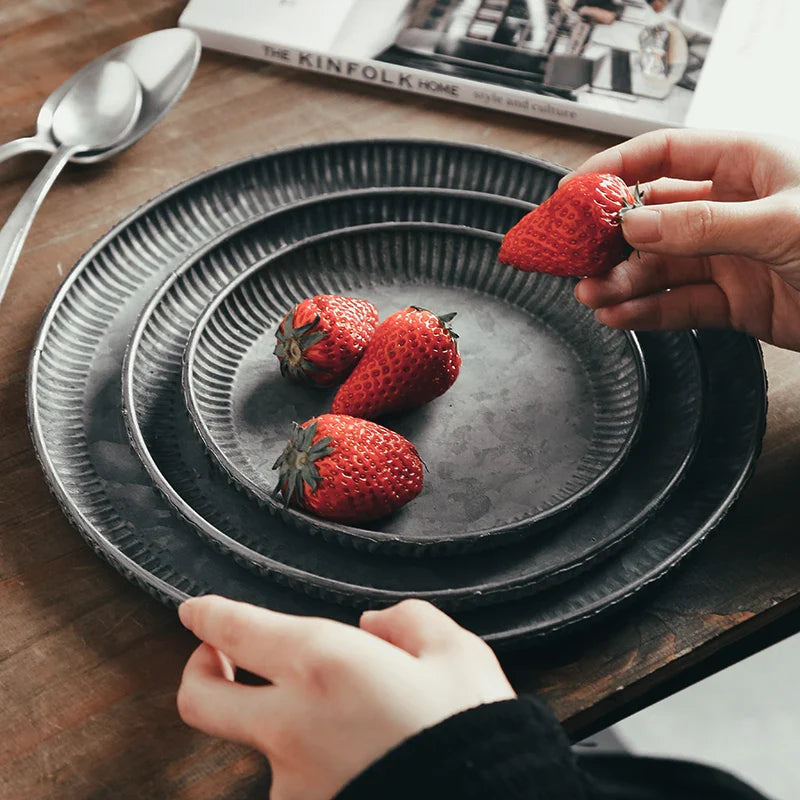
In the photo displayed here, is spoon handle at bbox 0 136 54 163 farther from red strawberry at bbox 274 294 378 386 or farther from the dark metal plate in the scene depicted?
red strawberry at bbox 274 294 378 386

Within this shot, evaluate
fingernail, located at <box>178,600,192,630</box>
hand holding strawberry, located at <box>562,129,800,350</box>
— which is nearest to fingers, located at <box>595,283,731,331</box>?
hand holding strawberry, located at <box>562,129,800,350</box>

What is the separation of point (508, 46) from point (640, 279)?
0.43 metres

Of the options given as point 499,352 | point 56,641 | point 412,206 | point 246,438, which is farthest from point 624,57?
point 56,641

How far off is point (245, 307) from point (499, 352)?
0.74ft

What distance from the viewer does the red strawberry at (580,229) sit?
69cm

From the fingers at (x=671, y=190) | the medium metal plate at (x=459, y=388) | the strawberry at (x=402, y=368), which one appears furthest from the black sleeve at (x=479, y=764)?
the fingers at (x=671, y=190)

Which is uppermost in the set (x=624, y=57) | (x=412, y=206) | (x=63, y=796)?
(x=624, y=57)

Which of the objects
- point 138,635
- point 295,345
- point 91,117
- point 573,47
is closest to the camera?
point 138,635

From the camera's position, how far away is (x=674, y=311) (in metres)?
0.79

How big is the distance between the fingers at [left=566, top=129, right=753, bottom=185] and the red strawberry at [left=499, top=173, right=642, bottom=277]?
80 millimetres

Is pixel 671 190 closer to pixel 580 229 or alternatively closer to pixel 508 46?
→ pixel 580 229

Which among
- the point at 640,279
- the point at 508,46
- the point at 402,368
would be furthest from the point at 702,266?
the point at 508,46

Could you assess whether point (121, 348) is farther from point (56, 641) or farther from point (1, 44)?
point (1, 44)

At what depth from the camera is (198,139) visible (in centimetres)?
101
